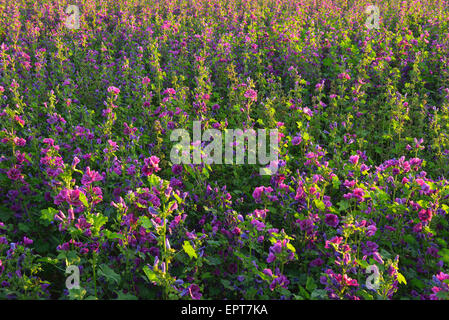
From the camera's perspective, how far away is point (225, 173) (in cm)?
454

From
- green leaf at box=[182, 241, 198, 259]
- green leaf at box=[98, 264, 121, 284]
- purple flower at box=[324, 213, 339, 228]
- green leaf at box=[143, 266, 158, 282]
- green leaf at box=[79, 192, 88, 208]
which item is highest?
green leaf at box=[79, 192, 88, 208]

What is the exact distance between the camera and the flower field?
9.44 feet

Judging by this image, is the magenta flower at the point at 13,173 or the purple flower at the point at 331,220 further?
the magenta flower at the point at 13,173

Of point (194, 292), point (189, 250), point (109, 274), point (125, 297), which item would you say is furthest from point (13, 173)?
point (194, 292)

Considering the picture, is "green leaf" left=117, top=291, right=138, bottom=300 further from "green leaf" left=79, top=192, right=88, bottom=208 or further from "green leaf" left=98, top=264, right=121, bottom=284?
"green leaf" left=79, top=192, right=88, bottom=208

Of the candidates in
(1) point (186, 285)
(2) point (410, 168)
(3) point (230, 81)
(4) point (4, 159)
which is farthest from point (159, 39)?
(1) point (186, 285)

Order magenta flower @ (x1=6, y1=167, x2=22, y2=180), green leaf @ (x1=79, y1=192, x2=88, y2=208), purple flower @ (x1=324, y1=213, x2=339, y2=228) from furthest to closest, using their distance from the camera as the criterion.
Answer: magenta flower @ (x1=6, y1=167, x2=22, y2=180)
purple flower @ (x1=324, y1=213, x2=339, y2=228)
green leaf @ (x1=79, y1=192, x2=88, y2=208)

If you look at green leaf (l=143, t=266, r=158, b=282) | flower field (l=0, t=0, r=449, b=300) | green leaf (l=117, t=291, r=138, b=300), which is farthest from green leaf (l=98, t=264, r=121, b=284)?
green leaf (l=143, t=266, r=158, b=282)

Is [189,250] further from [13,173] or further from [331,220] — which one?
[13,173]

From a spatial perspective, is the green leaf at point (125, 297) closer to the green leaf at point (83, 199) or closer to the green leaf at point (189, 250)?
the green leaf at point (189, 250)

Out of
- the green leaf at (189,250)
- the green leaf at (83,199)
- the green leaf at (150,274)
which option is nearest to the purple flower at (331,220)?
the green leaf at (189,250)

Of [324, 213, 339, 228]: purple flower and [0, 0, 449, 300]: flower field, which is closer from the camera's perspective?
[0, 0, 449, 300]: flower field

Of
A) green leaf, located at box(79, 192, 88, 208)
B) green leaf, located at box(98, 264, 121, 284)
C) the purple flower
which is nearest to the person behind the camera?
green leaf, located at box(98, 264, 121, 284)

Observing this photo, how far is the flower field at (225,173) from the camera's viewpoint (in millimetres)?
2877
